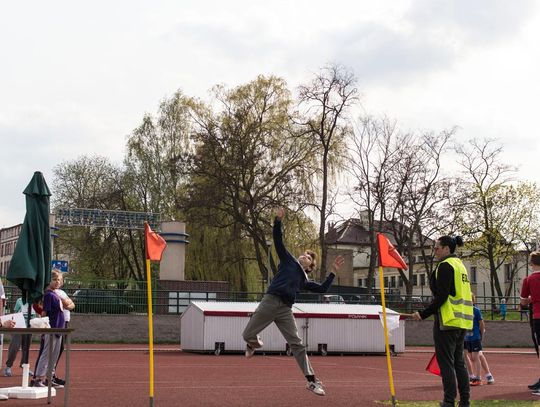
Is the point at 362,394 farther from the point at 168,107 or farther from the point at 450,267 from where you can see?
the point at 168,107

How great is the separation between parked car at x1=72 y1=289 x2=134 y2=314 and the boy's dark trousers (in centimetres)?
2456

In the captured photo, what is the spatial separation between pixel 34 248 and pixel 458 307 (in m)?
5.61

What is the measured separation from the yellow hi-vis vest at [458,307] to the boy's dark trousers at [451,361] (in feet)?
0.34

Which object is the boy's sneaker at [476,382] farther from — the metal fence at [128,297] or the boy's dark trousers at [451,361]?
the metal fence at [128,297]

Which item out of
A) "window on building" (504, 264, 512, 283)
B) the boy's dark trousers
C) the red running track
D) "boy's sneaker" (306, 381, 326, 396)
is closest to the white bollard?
the red running track

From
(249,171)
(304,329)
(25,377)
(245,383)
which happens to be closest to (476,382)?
(245,383)

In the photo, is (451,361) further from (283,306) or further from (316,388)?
(283,306)

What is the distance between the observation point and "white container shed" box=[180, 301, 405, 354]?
2391cm

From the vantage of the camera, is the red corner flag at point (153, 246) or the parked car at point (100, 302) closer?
the red corner flag at point (153, 246)

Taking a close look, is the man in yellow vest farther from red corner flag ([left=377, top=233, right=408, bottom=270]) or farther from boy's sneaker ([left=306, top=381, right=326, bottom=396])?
boy's sneaker ([left=306, top=381, right=326, bottom=396])

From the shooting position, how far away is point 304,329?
81.0 feet

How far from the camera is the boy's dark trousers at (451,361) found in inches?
353

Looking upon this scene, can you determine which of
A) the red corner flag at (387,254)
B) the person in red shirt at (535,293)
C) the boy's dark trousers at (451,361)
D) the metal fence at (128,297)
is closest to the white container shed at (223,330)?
the metal fence at (128,297)

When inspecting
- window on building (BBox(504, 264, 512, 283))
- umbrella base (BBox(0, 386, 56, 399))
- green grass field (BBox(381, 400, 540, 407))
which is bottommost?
green grass field (BBox(381, 400, 540, 407))
